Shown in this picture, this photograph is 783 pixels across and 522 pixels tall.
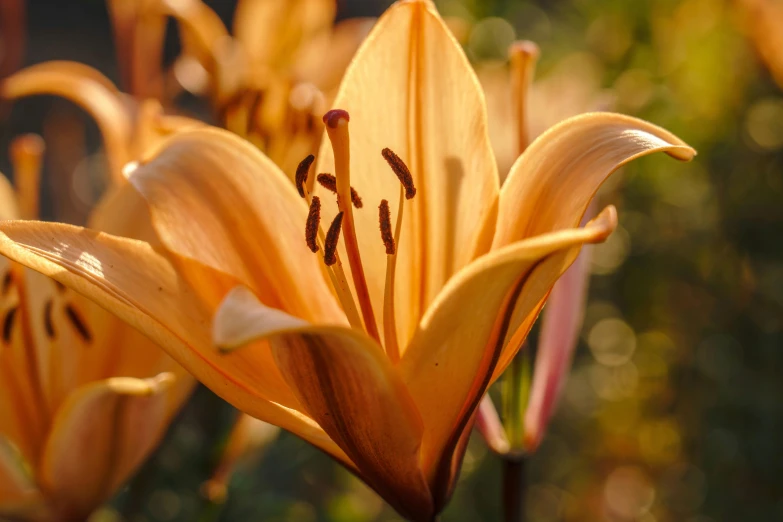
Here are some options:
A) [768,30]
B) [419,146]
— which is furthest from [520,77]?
[768,30]

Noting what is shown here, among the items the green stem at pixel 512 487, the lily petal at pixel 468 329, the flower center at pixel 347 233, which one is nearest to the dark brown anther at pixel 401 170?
the flower center at pixel 347 233

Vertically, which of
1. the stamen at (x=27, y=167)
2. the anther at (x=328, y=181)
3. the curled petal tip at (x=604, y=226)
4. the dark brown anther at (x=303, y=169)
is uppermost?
the curled petal tip at (x=604, y=226)

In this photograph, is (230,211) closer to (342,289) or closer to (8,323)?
(342,289)

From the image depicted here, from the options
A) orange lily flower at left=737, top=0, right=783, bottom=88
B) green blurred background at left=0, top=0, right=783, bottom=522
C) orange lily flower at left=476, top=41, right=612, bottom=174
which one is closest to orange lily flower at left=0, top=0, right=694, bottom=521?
orange lily flower at left=476, top=41, right=612, bottom=174

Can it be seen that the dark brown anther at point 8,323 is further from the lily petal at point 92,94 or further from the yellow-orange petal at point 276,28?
the yellow-orange petal at point 276,28

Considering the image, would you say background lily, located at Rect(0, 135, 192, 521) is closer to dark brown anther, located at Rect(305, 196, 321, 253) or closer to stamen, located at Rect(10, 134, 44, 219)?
stamen, located at Rect(10, 134, 44, 219)

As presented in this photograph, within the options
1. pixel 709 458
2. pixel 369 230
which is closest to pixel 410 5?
pixel 369 230

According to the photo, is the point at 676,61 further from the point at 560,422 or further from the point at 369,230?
the point at 369,230
